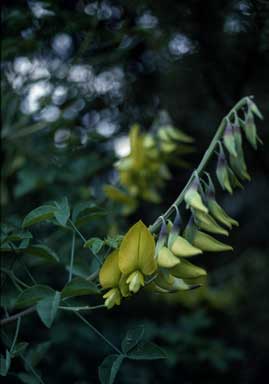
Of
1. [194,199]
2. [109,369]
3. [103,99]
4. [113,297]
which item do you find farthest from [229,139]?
[103,99]

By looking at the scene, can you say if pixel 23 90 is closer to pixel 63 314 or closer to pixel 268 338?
pixel 63 314

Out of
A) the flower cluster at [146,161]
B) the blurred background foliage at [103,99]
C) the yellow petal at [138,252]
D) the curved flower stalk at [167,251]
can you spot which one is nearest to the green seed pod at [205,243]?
the curved flower stalk at [167,251]

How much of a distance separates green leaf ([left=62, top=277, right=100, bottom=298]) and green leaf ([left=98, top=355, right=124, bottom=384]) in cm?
14

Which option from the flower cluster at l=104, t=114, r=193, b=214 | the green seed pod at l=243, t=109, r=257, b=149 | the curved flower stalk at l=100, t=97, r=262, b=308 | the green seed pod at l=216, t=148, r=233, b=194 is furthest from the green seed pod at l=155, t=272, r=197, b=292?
the flower cluster at l=104, t=114, r=193, b=214

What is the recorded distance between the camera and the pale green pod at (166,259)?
1.06m

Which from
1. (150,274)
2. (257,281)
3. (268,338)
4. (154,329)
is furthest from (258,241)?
(150,274)

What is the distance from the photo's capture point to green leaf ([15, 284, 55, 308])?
3.70 feet

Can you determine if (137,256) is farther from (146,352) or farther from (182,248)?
(146,352)

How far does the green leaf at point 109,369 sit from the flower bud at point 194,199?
314mm

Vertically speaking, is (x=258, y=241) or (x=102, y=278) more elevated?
(x=102, y=278)

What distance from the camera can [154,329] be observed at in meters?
2.29

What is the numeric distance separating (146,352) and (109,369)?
8cm

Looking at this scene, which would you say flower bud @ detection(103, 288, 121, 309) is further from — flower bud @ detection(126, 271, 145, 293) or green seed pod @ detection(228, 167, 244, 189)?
green seed pod @ detection(228, 167, 244, 189)

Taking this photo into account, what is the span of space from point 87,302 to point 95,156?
579 millimetres
